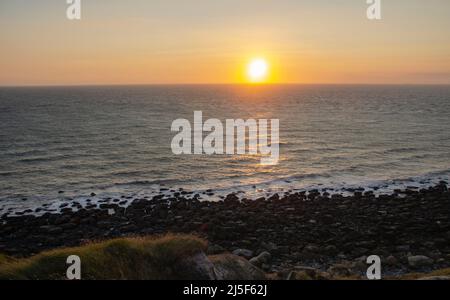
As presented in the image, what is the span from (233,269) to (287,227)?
12599 mm

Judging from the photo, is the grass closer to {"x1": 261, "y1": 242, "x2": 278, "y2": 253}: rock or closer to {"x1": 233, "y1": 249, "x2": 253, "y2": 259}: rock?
{"x1": 233, "y1": 249, "x2": 253, "y2": 259}: rock

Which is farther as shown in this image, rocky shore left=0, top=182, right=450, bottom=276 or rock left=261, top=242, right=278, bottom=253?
rock left=261, top=242, right=278, bottom=253

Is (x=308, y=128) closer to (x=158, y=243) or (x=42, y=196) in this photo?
(x=42, y=196)

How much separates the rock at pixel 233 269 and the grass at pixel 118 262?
73 cm

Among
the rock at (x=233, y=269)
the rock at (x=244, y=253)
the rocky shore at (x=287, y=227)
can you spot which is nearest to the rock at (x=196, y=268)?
the rock at (x=233, y=269)

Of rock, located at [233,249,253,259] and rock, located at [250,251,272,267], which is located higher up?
rock, located at [250,251,272,267]

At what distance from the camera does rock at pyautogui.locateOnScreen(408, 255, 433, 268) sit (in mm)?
18309

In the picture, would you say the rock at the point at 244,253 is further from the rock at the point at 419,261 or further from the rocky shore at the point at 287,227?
the rock at the point at 419,261

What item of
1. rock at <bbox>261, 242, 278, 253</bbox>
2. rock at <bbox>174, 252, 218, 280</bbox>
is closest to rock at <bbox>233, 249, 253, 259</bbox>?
rock at <bbox>261, 242, 278, 253</bbox>

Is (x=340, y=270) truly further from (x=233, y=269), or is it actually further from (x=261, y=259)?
(x=233, y=269)

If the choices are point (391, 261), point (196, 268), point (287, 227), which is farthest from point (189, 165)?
point (196, 268)

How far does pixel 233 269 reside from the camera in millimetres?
12430

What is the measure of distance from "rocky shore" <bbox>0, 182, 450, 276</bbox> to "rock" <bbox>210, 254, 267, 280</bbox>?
4.83m

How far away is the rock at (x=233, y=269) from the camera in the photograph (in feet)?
39.5
